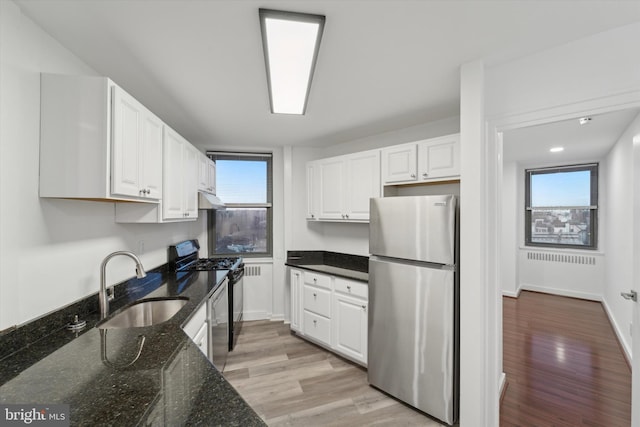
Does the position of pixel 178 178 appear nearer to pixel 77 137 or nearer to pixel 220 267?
pixel 77 137

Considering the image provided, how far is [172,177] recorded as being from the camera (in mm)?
2334

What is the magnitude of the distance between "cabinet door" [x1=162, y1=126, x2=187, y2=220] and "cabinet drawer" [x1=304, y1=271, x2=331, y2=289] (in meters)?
1.61

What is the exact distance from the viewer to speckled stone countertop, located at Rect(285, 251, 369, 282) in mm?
3035

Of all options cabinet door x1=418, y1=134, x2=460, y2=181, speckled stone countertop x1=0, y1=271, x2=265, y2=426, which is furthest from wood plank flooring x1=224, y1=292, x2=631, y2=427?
cabinet door x1=418, y1=134, x2=460, y2=181

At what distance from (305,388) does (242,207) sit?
8.59 feet

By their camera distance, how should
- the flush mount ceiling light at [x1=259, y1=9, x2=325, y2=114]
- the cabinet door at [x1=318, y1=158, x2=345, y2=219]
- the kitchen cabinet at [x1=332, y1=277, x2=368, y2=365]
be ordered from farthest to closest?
the cabinet door at [x1=318, y1=158, x2=345, y2=219] < the kitchen cabinet at [x1=332, y1=277, x2=368, y2=365] < the flush mount ceiling light at [x1=259, y1=9, x2=325, y2=114]

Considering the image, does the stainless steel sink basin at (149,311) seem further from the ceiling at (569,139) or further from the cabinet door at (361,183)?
the ceiling at (569,139)

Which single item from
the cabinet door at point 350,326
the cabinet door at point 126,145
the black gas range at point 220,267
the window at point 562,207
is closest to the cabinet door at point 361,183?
the cabinet door at point 350,326

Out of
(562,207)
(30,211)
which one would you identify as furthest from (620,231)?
(30,211)

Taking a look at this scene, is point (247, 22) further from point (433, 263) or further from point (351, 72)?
point (433, 263)

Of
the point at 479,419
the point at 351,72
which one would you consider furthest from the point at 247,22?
the point at 479,419

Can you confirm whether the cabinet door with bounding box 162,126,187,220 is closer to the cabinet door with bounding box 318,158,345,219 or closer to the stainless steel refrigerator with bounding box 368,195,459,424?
the cabinet door with bounding box 318,158,345,219

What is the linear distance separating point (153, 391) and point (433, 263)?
6.33 feet

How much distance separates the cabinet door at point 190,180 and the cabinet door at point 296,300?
1471mm
